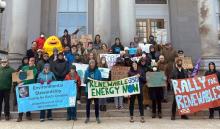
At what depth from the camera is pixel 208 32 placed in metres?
16.1

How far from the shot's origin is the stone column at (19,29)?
1573cm

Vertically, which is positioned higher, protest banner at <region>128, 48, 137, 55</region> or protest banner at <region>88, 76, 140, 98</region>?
protest banner at <region>128, 48, 137, 55</region>

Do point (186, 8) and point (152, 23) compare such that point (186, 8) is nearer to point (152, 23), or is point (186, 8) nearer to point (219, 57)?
point (152, 23)

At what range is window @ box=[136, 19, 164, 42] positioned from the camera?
20.5 meters

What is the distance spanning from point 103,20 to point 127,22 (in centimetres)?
120

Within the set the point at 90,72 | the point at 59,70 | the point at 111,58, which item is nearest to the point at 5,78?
the point at 59,70

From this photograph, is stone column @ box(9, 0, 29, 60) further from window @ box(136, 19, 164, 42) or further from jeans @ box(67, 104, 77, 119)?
window @ box(136, 19, 164, 42)

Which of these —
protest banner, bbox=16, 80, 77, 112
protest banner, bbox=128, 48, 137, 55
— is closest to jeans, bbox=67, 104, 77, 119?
protest banner, bbox=16, 80, 77, 112

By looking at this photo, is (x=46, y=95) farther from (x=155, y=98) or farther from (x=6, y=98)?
(x=155, y=98)

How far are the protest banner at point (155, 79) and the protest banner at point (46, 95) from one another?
2664 millimetres

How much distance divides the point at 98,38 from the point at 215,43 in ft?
19.0

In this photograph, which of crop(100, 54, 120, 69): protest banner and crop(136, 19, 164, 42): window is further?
crop(136, 19, 164, 42): window

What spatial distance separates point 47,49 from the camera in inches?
560

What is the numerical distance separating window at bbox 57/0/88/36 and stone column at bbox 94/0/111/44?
3.81 m
